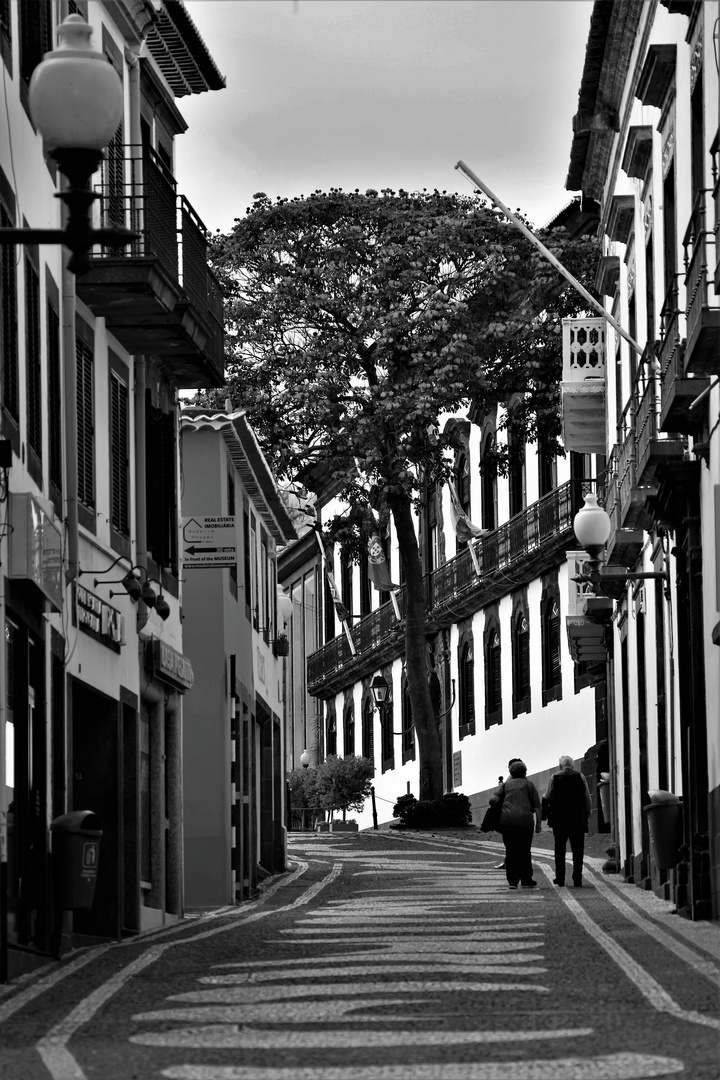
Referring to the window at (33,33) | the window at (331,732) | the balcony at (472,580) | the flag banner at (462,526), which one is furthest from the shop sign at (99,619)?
the window at (331,732)

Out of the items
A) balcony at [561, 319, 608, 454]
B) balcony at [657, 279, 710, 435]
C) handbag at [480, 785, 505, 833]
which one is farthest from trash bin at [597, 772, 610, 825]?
balcony at [657, 279, 710, 435]

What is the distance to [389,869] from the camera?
104 feet

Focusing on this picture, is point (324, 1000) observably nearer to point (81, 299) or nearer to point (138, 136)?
point (81, 299)

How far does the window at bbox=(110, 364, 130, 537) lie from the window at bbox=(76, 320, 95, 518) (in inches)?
40.4

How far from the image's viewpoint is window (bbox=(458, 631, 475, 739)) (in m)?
57.5

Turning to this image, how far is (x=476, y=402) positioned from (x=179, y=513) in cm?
2120

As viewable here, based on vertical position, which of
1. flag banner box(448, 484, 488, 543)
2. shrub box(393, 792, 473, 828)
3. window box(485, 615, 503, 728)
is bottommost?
shrub box(393, 792, 473, 828)

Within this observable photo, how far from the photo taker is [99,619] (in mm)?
19688

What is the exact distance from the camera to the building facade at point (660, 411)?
18.5m

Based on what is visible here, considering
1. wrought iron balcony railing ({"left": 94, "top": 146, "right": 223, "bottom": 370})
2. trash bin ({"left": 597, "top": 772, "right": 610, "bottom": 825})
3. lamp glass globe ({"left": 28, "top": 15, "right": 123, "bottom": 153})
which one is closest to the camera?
lamp glass globe ({"left": 28, "top": 15, "right": 123, "bottom": 153})

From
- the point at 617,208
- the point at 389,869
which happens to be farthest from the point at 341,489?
the point at 617,208

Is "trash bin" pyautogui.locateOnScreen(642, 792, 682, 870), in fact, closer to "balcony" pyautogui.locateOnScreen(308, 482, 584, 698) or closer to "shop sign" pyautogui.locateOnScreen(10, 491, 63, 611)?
"shop sign" pyautogui.locateOnScreen(10, 491, 63, 611)

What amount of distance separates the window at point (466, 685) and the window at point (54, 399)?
128 ft

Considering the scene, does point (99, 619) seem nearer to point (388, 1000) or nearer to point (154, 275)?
point (154, 275)
